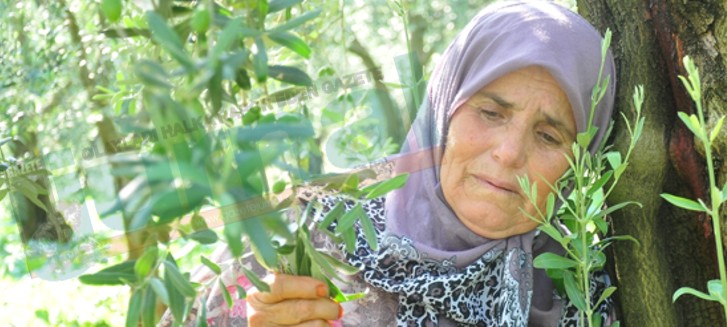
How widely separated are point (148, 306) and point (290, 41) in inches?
13.9

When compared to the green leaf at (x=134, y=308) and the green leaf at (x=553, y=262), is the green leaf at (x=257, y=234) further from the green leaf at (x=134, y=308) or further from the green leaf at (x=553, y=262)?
the green leaf at (x=553, y=262)

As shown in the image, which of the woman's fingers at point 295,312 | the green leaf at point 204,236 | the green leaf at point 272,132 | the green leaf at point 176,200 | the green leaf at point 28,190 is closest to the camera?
the green leaf at point 176,200

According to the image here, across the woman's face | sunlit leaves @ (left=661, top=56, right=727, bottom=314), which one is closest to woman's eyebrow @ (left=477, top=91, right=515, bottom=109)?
the woman's face

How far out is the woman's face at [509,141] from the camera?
1.89 metres

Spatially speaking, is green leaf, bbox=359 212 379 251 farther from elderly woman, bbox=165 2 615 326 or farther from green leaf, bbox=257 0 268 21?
elderly woman, bbox=165 2 615 326

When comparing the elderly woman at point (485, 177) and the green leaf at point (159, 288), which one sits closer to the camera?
the green leaf at point (159, 288)

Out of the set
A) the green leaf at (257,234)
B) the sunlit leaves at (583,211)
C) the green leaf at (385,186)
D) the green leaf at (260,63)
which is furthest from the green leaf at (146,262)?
the sunlit leaves at (583,211)

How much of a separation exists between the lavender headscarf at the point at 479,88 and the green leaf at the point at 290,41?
0.77 metres

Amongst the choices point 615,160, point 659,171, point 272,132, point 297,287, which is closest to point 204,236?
point 272,132

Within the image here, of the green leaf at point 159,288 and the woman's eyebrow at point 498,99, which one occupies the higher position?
the woman's eyebrow at point 498,99

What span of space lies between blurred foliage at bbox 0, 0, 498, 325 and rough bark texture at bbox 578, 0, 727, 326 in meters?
0.43

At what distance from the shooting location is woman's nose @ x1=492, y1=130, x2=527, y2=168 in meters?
1.87

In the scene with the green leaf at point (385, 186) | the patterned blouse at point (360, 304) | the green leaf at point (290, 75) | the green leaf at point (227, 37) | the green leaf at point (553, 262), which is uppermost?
the green leaf at point (227, 37)

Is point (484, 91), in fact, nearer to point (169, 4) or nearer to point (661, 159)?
point (661, 159)
